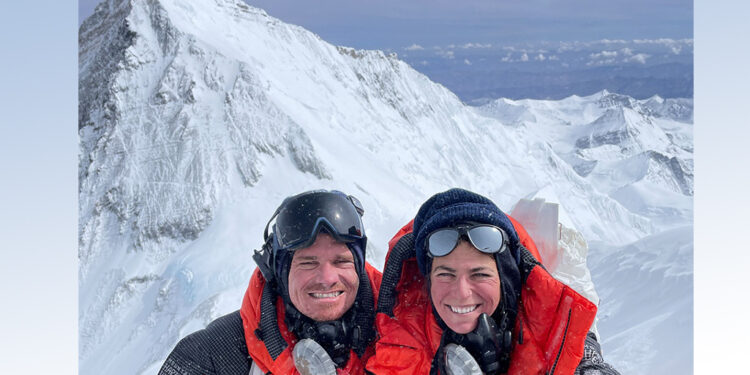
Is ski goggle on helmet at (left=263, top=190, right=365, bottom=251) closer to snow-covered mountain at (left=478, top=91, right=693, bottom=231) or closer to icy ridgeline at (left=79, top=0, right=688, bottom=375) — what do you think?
icy ridgeline at (left=79, top=0, right=688, bottom=375)

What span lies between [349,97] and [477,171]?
956 cm

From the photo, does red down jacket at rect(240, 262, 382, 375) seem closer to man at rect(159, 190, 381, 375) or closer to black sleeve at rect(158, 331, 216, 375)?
man at rect(159, 190, 381, 375)

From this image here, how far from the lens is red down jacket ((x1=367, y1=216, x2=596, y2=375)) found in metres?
2.29

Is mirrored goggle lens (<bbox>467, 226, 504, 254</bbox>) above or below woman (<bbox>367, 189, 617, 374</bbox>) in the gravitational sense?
above

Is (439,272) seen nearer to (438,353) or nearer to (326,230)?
(438,353)

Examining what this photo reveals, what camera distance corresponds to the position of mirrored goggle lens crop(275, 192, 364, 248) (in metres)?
2.64

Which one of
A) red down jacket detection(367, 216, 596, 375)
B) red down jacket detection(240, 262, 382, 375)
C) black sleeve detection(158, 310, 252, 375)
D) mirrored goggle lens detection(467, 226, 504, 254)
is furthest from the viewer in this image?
black sleeve detection(158, 310, 252, 375)

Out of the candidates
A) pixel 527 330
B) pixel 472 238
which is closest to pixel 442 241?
pixel 472 238

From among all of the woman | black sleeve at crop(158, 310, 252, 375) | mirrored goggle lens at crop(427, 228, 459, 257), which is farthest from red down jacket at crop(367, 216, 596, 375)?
black sleeve at crop(158, 310, 252, 375)

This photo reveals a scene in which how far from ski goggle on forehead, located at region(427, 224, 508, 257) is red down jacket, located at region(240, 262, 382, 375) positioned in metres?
0.56

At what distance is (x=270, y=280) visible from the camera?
109 inches

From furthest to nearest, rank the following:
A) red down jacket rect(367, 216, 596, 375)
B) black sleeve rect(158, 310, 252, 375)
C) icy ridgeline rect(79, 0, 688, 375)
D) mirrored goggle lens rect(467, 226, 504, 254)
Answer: icy ridgeline rect(79, 0, 688, 375) → black sleeve rect(158, 310, 252, 375) → mirrored goggle lens rect(467, 226, 504, 254) → red down jacket rect(367, 216, 596, 375)

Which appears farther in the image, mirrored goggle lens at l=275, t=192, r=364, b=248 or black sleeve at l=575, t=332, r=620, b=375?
mirrored goggle lens at l=275, t=192, r=364, b=248

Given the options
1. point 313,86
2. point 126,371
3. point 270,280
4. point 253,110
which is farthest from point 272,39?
point 270,280
